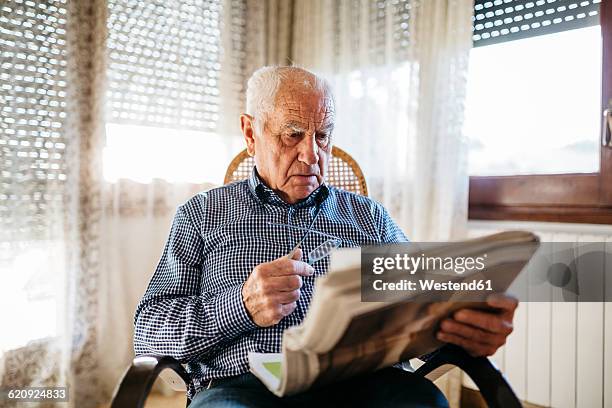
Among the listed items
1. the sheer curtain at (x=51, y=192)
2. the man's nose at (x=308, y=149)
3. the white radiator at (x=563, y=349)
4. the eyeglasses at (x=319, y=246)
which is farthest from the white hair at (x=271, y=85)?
the white radiator at (x=563, y=349)

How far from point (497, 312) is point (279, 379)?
0.36 meters

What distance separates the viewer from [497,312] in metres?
0.77

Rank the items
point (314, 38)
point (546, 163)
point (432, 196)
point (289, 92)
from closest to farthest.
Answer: point (289, 92)
point (546, 163)
point (432, 196)
point (314, 38)

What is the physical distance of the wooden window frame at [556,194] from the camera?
59.1 inches

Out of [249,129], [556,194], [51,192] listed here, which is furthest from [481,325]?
[51,192]

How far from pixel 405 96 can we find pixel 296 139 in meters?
0.84

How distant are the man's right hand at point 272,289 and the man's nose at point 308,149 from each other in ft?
1.12

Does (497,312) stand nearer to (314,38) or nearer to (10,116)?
→ (10,116)

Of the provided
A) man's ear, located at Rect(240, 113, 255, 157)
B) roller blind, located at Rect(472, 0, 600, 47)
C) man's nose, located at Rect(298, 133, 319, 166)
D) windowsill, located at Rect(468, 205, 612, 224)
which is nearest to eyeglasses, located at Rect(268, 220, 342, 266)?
man's nose, located at Rect(298, 133, 319, 166)

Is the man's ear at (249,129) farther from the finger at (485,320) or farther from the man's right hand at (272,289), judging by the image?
the finger at (485,320)

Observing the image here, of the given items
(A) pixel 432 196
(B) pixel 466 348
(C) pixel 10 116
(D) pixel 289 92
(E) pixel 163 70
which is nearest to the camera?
(B) pixel 466 348

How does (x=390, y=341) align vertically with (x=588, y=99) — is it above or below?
below

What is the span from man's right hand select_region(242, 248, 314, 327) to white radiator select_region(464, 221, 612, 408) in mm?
1004

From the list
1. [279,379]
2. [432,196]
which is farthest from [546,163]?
[279,379]
